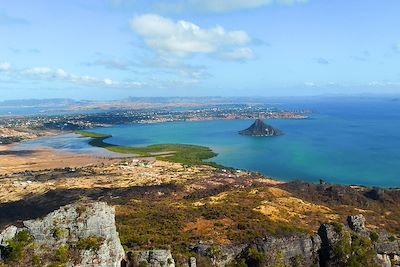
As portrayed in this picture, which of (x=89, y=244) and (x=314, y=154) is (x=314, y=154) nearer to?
(x=314, y=154)

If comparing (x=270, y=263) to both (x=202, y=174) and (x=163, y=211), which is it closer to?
(x=163, y=211)

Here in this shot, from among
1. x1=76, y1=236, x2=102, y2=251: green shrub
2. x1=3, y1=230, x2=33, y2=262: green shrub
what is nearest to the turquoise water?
x1=76, y1=236, x2=102, y2=251: green shrub

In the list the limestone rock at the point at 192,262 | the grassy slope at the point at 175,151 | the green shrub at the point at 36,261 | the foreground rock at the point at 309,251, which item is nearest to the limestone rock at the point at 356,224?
the foreground rock at the point at 309,251

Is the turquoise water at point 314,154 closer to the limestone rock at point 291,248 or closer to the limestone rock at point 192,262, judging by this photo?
the limestone rock at point 291,248

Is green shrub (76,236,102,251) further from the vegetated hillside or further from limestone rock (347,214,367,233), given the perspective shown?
limestone rock (347,214,367,233)

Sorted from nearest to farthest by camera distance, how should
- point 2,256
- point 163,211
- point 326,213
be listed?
point 2,256
point 163,211
point 326,213

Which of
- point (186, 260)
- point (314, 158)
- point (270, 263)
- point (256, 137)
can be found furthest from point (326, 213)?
point (256, 137)

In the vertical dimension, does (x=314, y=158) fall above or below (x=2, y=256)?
below

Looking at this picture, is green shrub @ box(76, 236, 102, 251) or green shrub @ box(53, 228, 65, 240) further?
green shrub @ box(53, 228, 65, 240)

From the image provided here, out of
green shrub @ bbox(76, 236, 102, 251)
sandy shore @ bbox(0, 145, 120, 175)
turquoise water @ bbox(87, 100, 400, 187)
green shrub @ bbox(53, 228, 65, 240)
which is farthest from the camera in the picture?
sandy shore @ bbox(0, 145, 120, 175)
